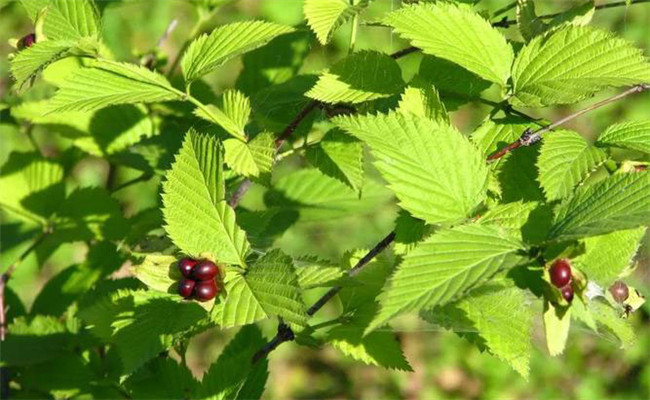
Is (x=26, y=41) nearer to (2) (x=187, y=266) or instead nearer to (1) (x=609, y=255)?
(2) (x=187, y=266)

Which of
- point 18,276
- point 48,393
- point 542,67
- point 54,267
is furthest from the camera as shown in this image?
point 54,267

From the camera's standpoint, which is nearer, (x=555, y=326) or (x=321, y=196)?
(x=555, y=326)

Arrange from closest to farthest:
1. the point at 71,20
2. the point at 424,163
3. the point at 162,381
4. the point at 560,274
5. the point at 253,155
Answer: the point at 560,274, the point at 424,163, the point at 253,155, the point at 71,20, the point at 162,381

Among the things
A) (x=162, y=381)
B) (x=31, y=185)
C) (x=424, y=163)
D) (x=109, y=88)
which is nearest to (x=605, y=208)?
(x=424, y=163)

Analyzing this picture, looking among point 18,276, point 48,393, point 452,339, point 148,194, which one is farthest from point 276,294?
point 452,339

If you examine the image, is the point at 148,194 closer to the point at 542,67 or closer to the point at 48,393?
the point at 48,393

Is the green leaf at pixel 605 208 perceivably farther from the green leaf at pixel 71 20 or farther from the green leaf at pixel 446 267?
the green leaf at pixel 71 20

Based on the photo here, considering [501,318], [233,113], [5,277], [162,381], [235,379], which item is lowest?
[5,277]
